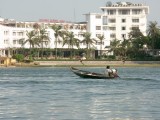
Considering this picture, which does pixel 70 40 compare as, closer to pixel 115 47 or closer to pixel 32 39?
pixel 32 39

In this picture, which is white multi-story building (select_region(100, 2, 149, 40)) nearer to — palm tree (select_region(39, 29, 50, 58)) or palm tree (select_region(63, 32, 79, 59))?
palm tree (select_region(63, 32, 79, 59))

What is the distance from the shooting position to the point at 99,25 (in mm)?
177250

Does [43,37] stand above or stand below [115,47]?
above

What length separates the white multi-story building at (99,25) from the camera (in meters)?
164

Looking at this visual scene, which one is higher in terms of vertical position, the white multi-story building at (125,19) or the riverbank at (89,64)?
the white multi-story building at (125,19)

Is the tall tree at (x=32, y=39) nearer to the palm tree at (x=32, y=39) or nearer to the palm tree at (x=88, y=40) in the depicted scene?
the palm tree at (x=32, y=39)

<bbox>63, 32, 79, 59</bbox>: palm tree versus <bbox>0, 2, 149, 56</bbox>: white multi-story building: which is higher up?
<bbox>0, 2, 149, 56</bbox>: white multi-story building

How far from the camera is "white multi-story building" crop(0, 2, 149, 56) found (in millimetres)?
163500

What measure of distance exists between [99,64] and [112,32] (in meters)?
38.6

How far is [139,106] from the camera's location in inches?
1686

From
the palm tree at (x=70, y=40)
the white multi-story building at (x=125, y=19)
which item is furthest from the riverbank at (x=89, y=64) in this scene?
the white multi-story building at (x=125, y=19)

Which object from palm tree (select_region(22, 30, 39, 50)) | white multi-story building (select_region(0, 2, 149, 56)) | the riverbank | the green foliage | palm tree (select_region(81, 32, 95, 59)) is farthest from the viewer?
palm tree (select_region(81, 32, 95, 59))

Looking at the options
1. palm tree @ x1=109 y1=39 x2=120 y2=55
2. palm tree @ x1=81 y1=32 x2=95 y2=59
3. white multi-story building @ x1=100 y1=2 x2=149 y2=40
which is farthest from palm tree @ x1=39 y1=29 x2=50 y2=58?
white multi-story building @ x1=100 y1=2 x2=149 y2=40

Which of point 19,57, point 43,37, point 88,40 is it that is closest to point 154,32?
point 88,40
